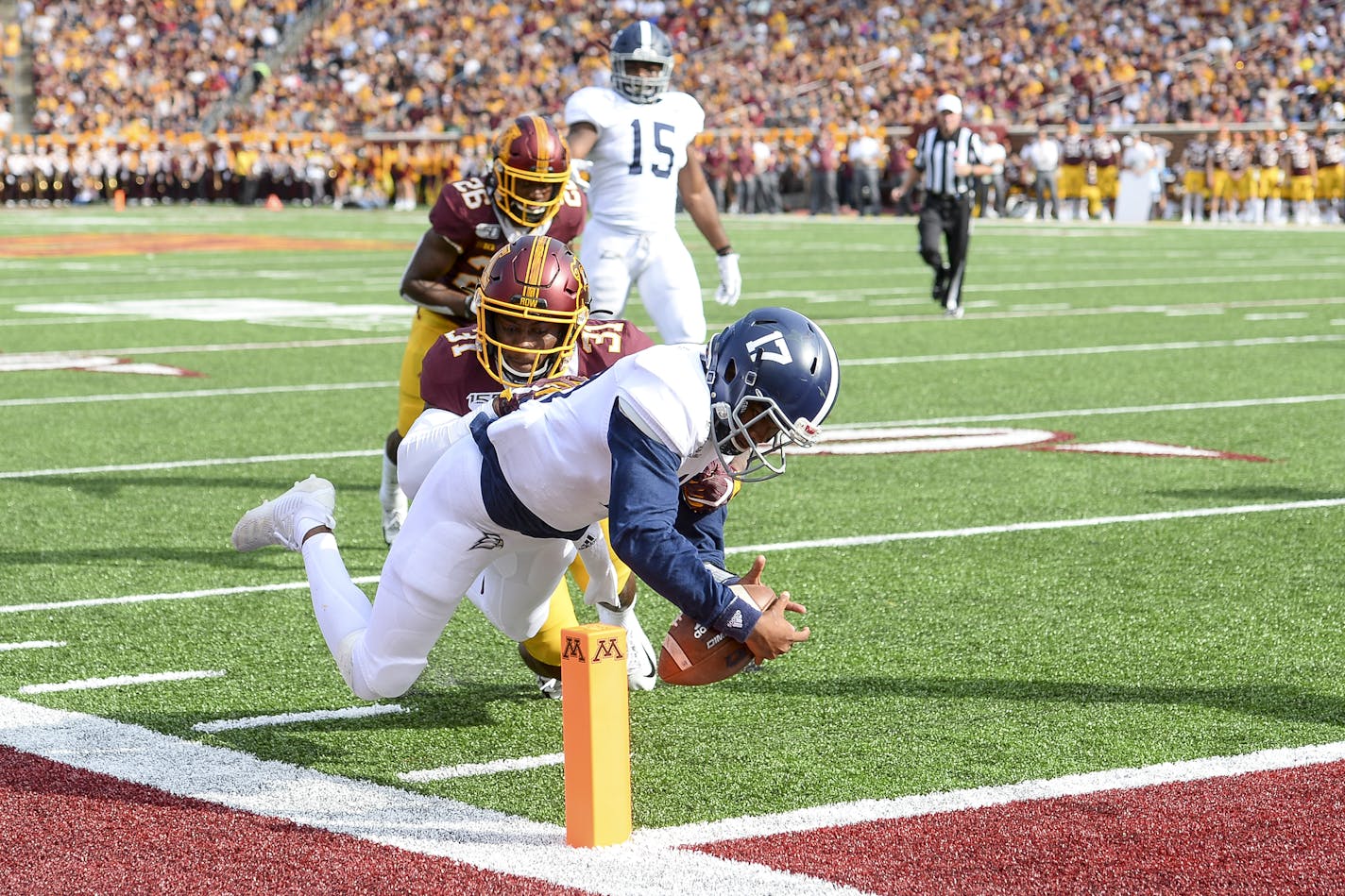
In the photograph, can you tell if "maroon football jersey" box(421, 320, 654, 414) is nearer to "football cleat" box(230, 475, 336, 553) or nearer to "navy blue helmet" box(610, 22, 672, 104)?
"football cleat" box(230, 475, 336, 553)

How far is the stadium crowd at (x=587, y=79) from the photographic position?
37.0 m

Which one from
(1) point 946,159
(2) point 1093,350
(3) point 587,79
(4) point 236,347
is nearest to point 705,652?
(2) point 1093,350

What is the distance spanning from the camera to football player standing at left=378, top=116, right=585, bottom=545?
5953 mm

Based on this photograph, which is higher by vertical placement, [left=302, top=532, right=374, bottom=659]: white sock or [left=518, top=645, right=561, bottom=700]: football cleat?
[left=302, top=532, right=374, bottom=659]: white sock

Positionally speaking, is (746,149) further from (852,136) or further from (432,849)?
(432,849)

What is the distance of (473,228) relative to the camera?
639 cm

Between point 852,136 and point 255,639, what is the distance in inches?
1301

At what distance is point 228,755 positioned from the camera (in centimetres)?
420

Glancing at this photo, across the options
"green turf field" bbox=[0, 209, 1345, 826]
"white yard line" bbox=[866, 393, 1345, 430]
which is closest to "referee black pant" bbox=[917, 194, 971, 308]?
"green turf field" bbox=[0, 209, 1345, 826]

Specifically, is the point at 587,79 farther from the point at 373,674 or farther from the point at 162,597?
the point at 373,674

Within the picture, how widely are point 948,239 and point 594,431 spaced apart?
13.0 meters

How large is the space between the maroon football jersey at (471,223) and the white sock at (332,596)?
2031 mm

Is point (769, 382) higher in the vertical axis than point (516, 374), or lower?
higher

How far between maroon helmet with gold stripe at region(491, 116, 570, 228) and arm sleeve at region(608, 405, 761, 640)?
250 centimetres
